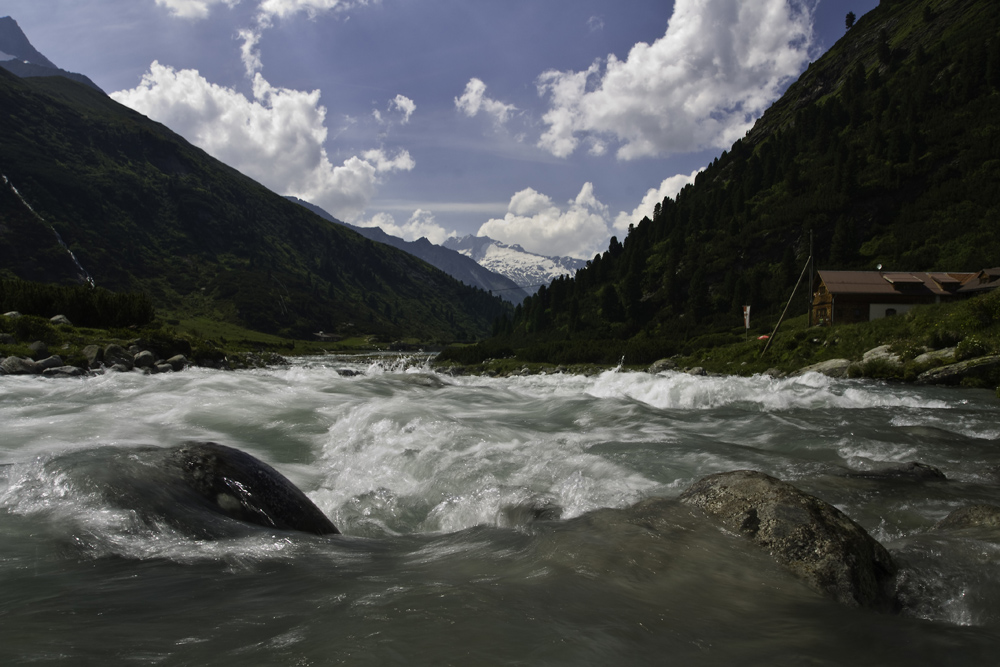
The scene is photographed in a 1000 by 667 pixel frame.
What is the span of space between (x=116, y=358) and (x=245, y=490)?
2259cm

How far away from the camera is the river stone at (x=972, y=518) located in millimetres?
6155

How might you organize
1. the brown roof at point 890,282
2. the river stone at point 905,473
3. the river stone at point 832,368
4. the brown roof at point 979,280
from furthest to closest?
1. the brown roof at point 890,282
2. the brown roof at point 979,280
3. the river stone at point 832,368
4. the river stone at point 905,473

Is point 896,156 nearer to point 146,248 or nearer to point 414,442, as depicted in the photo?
point 414,442

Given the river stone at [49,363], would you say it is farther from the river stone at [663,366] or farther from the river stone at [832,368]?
the river stone at [663,366]

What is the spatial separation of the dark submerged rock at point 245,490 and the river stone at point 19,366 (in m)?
19.3

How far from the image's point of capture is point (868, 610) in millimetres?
4715

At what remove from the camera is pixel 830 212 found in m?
88.1

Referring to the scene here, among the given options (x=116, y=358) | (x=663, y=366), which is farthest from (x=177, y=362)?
(x=663, y=366)

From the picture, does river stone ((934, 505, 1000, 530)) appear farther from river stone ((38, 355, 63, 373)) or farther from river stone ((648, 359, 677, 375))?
river stone ((648, 359, 677, 375))

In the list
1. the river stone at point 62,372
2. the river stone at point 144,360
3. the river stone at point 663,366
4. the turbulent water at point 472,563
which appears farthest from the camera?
the river stone at point 663,366

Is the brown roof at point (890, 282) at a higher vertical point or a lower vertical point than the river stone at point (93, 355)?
higher

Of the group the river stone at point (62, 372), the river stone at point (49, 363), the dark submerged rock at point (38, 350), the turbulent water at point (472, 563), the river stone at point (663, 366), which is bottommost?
the river stone at point (663, 366)

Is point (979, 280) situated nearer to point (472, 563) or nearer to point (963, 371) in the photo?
point (963, 371)

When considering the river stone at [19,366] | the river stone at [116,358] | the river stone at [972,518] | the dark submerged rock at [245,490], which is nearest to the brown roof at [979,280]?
the river stone at [972,518]
